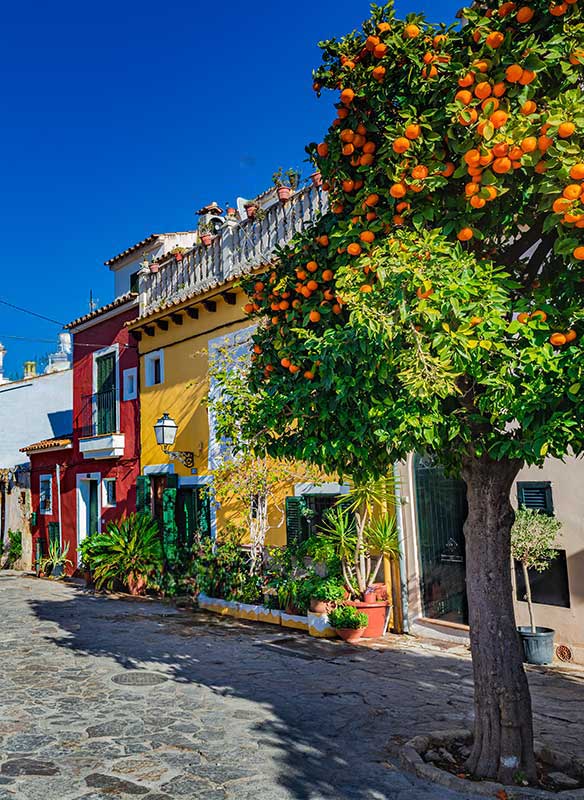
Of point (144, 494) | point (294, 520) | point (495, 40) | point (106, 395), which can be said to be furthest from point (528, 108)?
point (106, 395)

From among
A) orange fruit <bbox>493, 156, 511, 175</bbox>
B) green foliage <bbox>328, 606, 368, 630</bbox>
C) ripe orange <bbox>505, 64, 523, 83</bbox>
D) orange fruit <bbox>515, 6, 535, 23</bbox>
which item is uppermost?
orange fruit <bbox>515, 6, 535, 23</bbox>

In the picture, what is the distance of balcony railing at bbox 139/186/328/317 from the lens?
12344 mm

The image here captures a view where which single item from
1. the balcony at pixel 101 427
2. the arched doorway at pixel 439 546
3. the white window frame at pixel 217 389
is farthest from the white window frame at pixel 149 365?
the arched doorway at pixel 439 546

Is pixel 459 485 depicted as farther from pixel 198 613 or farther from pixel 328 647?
pixel 198 613

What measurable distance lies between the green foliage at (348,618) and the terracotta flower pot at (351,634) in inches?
1.7

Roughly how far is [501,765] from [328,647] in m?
5.15

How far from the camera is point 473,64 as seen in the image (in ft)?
13.3

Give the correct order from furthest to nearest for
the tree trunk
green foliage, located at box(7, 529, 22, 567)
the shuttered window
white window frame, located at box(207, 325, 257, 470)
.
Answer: green foliage, located at box(7, 529, 22, 567) < white window frame, located at box(207, 325, 257, 470) < the shuttered window < the tree trunk

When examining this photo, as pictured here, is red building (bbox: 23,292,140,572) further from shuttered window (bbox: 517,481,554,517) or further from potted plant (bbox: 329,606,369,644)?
shuttered window (bbox: 517,481,554,517)

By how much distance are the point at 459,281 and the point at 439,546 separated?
7.66 meters

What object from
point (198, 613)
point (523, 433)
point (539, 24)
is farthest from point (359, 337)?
point (198, 613)

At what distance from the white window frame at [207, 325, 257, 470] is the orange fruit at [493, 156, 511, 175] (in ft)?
31.9

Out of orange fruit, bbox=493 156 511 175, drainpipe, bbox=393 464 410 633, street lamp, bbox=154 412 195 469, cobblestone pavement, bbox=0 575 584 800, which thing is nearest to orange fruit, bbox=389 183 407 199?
orange fruit, bbox=493 156 511 175

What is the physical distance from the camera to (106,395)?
61.9 feet
